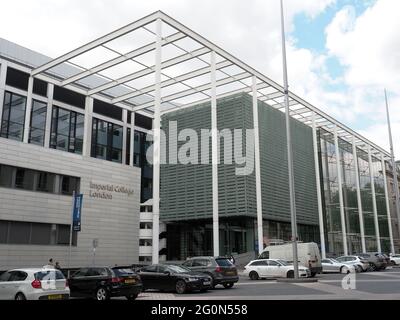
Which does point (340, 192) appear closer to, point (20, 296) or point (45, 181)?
point (45, 181)

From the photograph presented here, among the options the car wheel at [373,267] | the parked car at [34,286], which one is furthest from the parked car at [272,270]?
the parked car at [34,286]

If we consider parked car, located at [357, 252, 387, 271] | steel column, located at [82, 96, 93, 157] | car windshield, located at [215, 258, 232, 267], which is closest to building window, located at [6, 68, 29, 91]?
Answer: steel column, located at [82, 96, 93, 157]

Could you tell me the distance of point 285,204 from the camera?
47.8 m

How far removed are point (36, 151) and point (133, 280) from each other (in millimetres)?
14722

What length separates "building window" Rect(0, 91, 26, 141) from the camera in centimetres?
3769

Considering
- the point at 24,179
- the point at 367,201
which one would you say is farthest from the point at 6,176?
the point at 367,201

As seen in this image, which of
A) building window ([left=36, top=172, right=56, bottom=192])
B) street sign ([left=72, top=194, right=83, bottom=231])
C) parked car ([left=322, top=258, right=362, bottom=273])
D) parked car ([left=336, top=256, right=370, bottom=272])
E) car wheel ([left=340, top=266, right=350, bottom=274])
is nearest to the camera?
street sign ([left=72, top=194, right=83, bottom=231])

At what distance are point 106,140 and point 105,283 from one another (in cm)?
3341

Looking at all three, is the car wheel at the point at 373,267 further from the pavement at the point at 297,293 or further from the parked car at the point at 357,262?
the pavement at the point at 297,293

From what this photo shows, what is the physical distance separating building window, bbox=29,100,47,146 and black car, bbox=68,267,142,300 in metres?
25.5

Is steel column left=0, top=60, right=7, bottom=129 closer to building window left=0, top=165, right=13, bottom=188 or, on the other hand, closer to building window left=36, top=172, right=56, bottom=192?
building window left=36, top=172, right=56, bottom=192

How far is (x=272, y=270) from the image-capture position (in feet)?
87.5

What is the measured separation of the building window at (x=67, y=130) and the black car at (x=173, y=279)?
2574 centimetres
